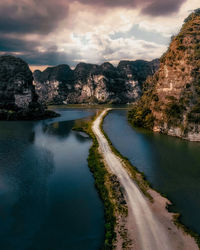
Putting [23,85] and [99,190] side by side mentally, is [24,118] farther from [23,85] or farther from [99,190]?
[99,190]

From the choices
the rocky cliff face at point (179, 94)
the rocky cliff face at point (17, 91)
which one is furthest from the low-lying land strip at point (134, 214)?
the rocky cliff face at point (17, 91)

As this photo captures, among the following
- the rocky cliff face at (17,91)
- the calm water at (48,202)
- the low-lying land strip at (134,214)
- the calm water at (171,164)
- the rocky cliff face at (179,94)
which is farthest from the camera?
the rocky cliff face at (17,91)

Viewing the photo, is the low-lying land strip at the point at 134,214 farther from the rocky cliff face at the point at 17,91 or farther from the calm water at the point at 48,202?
the rocky cliff face at the point at 17,91

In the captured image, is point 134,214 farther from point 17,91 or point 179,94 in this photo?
point 17,91

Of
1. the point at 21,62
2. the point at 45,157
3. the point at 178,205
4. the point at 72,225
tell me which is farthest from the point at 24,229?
the point at 21,62

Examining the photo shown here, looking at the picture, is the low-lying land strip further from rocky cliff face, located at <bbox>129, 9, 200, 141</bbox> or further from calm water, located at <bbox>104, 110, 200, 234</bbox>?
rocky cliff face, located at <bbox>129, 9, 200, 141</bbox>
